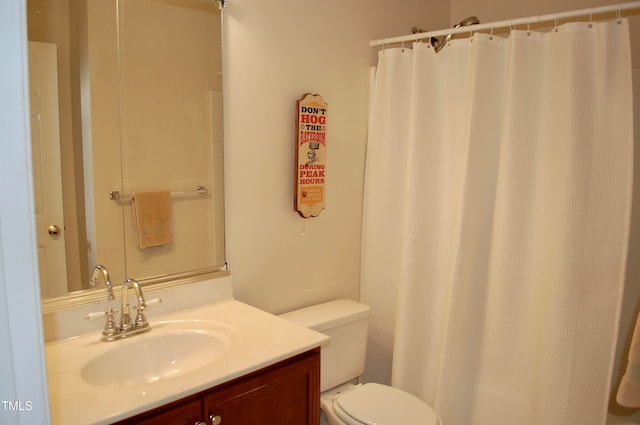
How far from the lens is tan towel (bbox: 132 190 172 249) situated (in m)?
1.59

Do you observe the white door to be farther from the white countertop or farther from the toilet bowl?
the toilet bowl

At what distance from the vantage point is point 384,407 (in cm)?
178

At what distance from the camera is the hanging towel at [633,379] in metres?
1.62

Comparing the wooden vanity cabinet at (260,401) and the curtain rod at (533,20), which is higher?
the curtain rod at (533,20)

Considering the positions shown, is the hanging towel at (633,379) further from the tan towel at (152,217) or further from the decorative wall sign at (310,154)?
the tan towel at (152,217)

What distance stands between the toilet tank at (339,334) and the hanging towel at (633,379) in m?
1.00

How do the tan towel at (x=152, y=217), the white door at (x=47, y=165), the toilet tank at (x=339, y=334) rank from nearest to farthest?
1. the white door at (x=47, y=165)
2. the tan towel at (x=152, y=217)
3. the toilet tank at (x=339, y=334)

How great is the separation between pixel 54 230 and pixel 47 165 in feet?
0.65

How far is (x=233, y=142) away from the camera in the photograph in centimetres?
178

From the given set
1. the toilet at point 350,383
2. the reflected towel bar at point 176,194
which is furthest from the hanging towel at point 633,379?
the reflected towel bar at point 176,194

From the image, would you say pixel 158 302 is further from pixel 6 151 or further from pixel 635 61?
pixel 635 61

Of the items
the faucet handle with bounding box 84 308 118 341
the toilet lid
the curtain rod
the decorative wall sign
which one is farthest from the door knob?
the curtain rod

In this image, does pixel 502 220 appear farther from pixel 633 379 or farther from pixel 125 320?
pixel 125 320

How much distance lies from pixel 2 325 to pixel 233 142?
133cm
